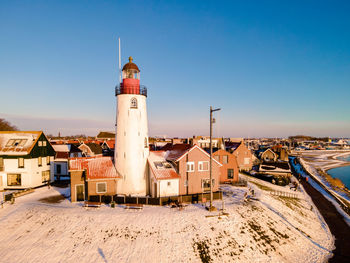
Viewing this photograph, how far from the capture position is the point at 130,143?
2603 cm

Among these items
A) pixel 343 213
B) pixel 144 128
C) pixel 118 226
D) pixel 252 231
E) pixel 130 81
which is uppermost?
pixel 130 81

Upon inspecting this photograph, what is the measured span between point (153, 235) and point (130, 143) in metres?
12.5

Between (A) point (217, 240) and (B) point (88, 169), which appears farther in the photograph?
(B) point (88, 169)

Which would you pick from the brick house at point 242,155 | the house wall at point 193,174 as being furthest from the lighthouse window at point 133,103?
the brick house at point 242,155

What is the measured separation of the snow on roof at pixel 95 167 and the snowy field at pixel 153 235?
4.11 m

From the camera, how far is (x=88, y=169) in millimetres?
25266

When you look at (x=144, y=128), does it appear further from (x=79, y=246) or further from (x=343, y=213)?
(x=343, y=213)

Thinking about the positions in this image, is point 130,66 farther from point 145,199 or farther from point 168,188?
point 145,199

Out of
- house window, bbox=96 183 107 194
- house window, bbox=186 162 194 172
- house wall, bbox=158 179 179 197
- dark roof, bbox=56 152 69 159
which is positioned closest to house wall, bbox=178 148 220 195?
house window, bbox=186 162 194 172

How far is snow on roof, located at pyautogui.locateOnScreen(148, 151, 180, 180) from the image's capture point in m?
25.1

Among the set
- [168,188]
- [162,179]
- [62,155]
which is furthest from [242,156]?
[62,155]

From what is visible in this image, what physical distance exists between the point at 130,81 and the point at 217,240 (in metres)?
21.3

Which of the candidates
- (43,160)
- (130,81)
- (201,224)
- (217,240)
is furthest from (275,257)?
(43,160)

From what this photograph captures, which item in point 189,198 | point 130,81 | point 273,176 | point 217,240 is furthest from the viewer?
point 273,176
